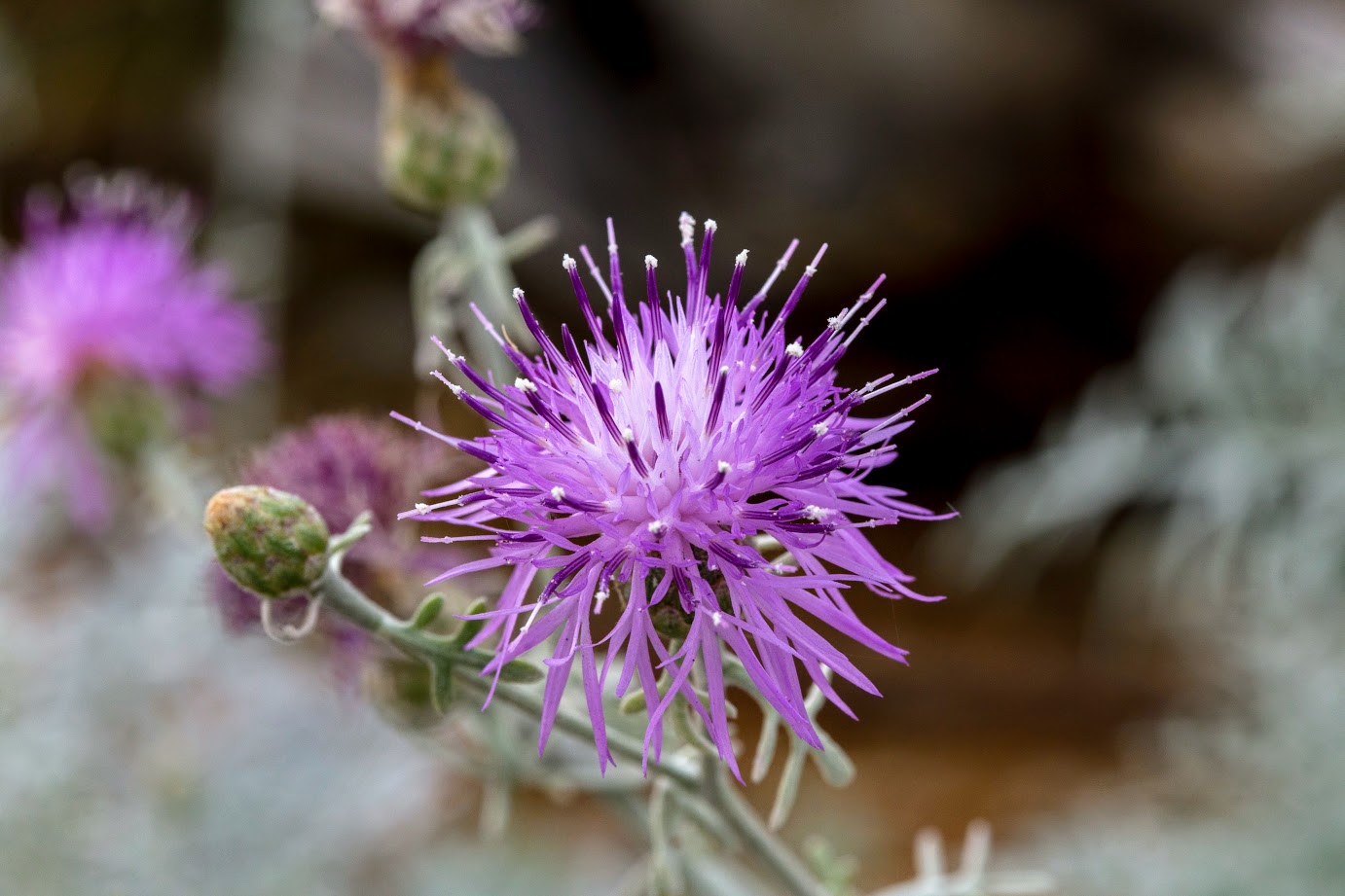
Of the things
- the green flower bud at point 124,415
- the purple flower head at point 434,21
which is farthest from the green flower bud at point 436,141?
the green flower bud at point 124,415

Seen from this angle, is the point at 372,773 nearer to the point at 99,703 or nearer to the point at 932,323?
the point at 99,703

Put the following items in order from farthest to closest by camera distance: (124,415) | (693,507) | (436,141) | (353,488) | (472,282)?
(124,415) → (436,141) → (472,282) → (353,488) → (693,507)

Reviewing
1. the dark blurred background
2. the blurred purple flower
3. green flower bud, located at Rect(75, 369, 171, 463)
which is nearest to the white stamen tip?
the blurred purple flower

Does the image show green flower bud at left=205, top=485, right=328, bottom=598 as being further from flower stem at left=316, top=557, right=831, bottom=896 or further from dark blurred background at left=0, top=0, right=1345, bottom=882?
dark blurred background at left=0, top=0, right=1345, bottom=882

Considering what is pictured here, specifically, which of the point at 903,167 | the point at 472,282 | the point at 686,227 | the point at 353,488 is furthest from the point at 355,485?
the point at 903,167

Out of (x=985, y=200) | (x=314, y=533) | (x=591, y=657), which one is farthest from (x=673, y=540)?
(x=985, y=200)

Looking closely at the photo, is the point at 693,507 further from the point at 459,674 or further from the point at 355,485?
the point at 355,485
